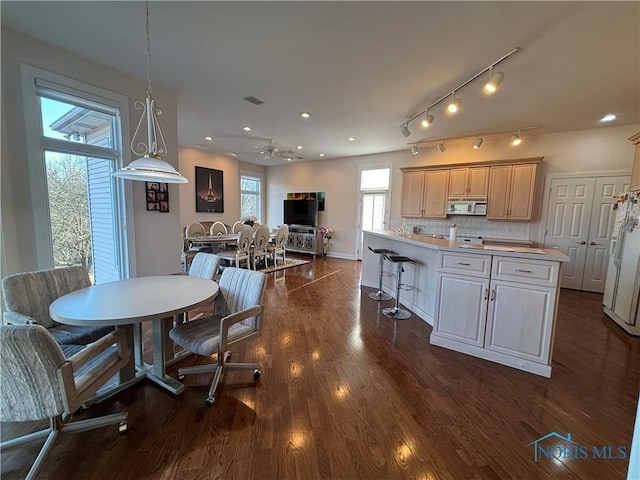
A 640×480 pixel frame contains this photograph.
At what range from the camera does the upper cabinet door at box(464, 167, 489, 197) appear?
5.30 meters

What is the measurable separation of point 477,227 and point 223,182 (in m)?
6.78

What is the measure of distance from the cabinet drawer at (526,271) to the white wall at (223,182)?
22.3 feet

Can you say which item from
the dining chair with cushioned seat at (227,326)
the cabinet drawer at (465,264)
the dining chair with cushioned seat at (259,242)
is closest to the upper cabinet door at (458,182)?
the cabinet drawer at (465,264)

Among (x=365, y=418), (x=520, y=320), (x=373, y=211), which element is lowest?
(x=365, y=418)

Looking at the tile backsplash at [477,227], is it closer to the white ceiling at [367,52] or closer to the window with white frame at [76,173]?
the white ceiling at [367,52]

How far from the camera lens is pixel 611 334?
3119mm

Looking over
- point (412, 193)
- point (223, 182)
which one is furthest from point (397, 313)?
point (223, 182)

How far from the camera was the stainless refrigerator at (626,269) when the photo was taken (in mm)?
3125

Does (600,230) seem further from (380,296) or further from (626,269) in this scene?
(380,296)

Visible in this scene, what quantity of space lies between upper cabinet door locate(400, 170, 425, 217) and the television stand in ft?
8.92

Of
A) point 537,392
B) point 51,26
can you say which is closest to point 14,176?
point 51,26

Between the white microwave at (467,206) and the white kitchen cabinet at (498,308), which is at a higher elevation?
the white microwave at (467,206)

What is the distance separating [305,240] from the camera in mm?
8008

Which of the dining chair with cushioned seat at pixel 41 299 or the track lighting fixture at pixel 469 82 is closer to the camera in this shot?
the dining chair with cushioned seat at pixel 41 299
